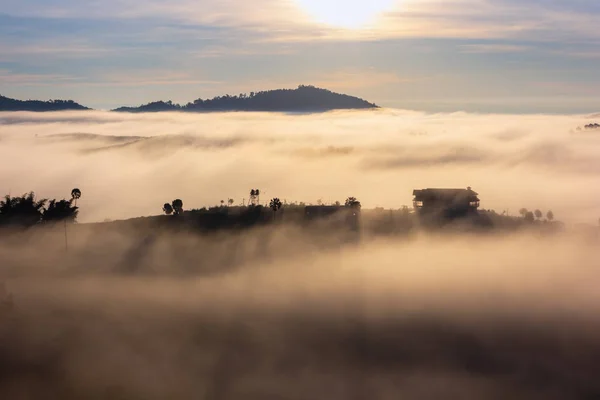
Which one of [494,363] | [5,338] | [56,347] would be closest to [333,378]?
[494,363]

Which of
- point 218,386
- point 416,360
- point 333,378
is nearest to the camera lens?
point 218,386

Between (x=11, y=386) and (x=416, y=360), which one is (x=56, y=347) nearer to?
(x=11, y=386)

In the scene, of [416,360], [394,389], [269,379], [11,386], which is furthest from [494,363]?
[11,386]

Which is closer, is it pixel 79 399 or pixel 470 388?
pixel 79 399

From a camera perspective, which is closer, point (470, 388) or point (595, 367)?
point (470, 388)

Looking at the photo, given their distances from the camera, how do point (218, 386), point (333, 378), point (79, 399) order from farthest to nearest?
point (333, 378) < point (218, 386) < point (79, 399)

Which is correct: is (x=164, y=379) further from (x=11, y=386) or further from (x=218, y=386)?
(x=11, y=386)

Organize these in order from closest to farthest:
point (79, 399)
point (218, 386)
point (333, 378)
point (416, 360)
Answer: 1. point (79, 399)
2. point (218, 386)
3. point (333, 378)
4. point (416, 360)

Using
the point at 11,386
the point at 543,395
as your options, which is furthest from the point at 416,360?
the point at 11,386

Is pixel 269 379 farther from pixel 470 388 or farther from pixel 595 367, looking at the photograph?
pixel 595 367

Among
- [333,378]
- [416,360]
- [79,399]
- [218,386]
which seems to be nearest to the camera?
[79,399]
